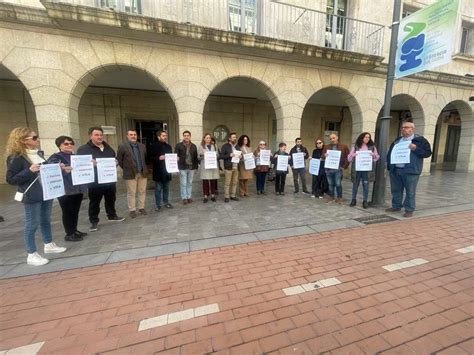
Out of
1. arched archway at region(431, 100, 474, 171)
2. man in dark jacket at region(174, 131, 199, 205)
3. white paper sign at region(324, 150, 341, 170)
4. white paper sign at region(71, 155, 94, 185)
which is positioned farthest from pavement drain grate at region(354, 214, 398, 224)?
arched archway at region(431, 100, 474, 171)

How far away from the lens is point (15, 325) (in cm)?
209

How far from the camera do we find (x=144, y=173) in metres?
5.07

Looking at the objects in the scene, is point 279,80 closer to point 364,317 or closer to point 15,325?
point 364,317

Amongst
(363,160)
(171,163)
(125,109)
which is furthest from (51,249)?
(125,109)

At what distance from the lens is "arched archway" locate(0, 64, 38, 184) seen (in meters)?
8.44

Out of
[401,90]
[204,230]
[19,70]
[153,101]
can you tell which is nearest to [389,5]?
[401,90]

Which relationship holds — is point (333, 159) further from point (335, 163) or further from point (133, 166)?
point (133, 166)

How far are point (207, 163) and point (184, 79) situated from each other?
287 centimetres

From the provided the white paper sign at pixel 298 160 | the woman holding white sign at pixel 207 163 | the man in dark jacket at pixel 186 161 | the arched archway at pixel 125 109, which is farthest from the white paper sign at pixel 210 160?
the arched archway at pixel 125 109

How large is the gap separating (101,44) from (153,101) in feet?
12.8

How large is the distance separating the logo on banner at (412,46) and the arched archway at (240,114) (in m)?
5.43

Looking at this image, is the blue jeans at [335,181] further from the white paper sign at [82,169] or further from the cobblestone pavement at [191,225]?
the white paper sign at [82,169]

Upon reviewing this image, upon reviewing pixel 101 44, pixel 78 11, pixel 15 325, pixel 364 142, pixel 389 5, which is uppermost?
pixel 389 5

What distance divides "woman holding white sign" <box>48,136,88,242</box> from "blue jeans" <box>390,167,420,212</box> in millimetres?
6395
